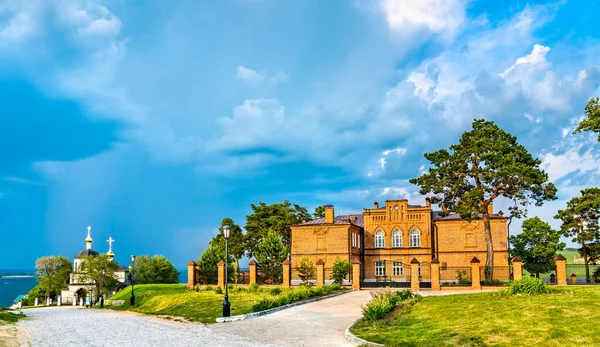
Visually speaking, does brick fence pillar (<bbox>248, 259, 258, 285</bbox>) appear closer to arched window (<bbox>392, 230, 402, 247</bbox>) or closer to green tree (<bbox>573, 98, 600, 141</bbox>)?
arched window (<bbox>392, 230, 402, 247</bbox>)

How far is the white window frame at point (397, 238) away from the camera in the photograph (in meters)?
49.1

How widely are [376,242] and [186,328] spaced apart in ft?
113

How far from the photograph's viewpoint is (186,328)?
17.9m

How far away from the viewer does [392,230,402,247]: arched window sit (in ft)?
161

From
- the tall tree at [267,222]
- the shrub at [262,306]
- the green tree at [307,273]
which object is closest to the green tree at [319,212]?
the tall tree at [267,222]

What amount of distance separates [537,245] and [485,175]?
1816 centimetres

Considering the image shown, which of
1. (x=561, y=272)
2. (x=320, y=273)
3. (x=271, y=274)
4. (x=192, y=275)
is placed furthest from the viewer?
(x=271, y=274)

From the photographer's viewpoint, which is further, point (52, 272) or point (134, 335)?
point (52, 272)

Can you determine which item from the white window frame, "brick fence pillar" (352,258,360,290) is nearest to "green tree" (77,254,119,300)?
"brick fence pillar" (352,258,360,290)

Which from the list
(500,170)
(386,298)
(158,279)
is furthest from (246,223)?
(386,298)

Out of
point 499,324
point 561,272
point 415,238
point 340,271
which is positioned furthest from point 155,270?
point 499,324

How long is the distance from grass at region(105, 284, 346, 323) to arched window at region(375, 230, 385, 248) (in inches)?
692

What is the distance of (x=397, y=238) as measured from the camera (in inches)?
1940

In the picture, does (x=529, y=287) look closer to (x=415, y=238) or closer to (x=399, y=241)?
(x=415, y=238)
